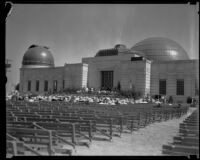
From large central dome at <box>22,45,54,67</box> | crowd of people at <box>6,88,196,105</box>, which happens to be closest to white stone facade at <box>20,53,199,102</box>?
crowd of people at <box>6,88,196,105</box>

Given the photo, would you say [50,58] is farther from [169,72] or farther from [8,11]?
[8,11]

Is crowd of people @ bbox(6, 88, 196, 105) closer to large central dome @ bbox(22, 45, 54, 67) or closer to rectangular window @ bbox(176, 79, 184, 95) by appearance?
rectangular window @ bbox(176, 79, 184, 95)

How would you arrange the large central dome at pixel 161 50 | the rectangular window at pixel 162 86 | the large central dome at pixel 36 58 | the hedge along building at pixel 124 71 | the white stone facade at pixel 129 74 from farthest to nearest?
the large central dome at pixel 36 58 → the large central dome at pixel 161 50 → the rectangular window at pixel 162 86 → the hedge along building at pixel 124 71 → the white stone facade at pixel 129 74

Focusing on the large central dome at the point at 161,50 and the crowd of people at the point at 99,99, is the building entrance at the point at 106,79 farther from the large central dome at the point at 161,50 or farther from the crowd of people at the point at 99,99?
the large central dome at the point at 161,50

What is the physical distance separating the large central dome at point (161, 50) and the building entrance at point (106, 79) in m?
13.4

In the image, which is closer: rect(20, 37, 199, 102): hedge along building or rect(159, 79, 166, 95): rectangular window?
rect(20, 37, 199, 102): hedge along building

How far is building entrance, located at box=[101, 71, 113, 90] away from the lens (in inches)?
2665

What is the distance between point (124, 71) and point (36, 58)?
38.3 metres

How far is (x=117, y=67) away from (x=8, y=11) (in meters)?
61.6

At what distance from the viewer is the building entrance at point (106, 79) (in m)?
67.7

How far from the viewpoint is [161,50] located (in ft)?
254

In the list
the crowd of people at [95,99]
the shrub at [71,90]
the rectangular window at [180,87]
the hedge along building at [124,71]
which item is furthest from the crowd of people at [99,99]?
the hedge along building at [124,71]
